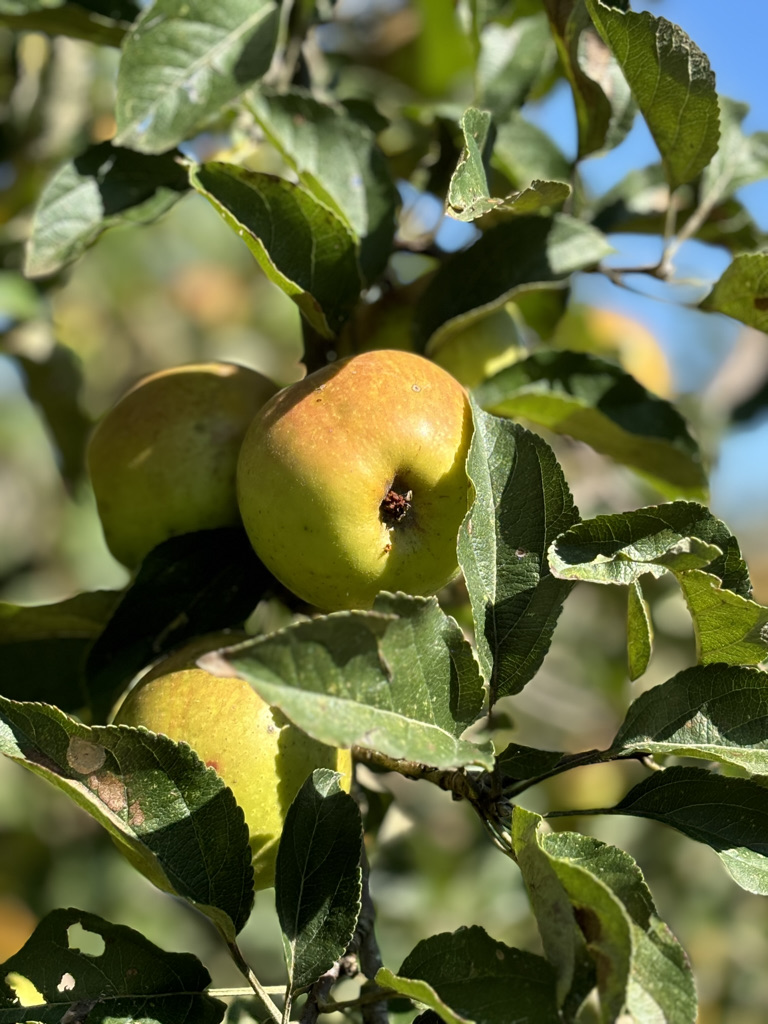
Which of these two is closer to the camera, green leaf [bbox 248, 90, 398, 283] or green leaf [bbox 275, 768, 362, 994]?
green leaf [bbox 275, 768, 362, 994]

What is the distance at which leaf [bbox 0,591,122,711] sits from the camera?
49.7 inches

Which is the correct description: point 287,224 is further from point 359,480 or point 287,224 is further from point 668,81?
point 668,81

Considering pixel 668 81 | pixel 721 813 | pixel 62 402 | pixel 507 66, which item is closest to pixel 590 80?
pixel 668 81

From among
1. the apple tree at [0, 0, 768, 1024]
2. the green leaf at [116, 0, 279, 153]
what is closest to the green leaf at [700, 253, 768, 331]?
the apple tree at [0, 0, 768, 1024]

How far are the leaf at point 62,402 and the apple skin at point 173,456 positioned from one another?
0.84 metres

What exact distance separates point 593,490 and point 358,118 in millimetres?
1507

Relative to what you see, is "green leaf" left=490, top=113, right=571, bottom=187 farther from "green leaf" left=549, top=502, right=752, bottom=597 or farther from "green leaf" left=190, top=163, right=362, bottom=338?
"green leaf" left=549, top=502, right=752, bottom=597

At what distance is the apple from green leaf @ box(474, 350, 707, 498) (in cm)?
53

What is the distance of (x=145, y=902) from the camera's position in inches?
118

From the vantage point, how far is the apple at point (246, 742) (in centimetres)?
98

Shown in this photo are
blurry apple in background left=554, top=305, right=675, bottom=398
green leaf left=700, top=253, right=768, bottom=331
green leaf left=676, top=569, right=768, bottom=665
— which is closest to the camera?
green leaf left=676, top=569, right=768, bottom=665

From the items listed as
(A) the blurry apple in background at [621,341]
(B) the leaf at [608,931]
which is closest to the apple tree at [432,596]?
(B) the leaf at [608,931]

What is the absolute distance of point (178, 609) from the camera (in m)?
1.16

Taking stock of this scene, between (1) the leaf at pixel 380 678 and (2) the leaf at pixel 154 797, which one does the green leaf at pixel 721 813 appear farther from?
(2) the leaf at pixel 154 797
